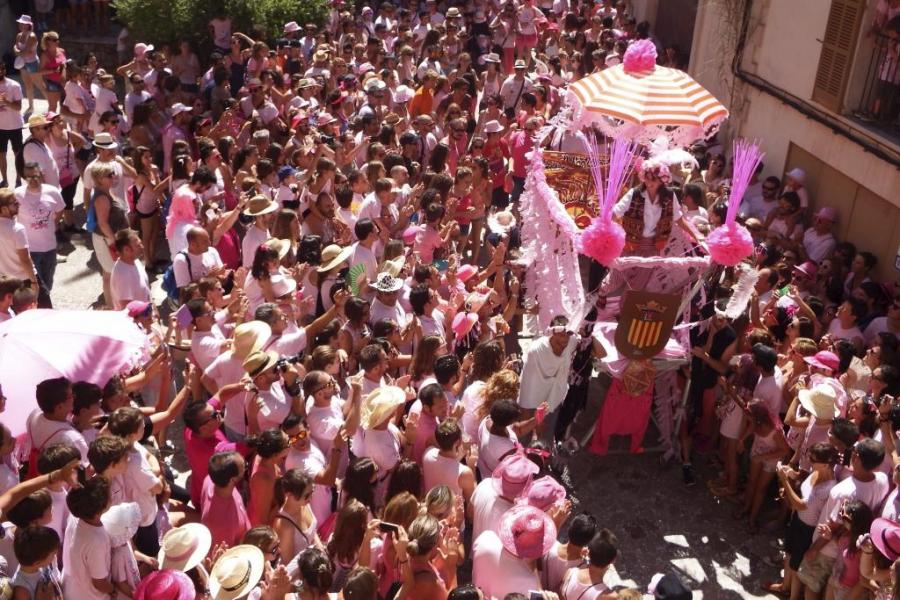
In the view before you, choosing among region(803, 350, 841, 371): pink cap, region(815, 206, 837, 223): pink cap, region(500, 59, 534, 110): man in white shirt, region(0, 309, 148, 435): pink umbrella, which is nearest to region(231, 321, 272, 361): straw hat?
region(0, 309, 148, 435): pink umbrella

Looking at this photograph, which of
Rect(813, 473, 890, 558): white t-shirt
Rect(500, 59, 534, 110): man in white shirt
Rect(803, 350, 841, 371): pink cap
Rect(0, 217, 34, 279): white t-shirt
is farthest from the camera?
Rect(500, 59, 534, 110): man in white shirt

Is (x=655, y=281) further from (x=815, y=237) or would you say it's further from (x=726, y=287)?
(x=815, y=237)

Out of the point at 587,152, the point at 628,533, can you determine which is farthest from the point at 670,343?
the point at 587,152

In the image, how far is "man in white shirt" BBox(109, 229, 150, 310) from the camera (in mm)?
6633

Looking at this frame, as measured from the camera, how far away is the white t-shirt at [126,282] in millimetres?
6723

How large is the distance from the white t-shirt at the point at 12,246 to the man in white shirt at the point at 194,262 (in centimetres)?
137

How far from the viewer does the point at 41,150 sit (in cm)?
867

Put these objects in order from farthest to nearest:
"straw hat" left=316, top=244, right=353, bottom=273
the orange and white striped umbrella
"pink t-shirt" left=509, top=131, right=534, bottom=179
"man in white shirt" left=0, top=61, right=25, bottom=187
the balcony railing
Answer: "man in white shirt" left=0, top=61, right=25, bottom=187 → "pink t-shirt" left=509, top=131, right=534, bottom=179 → the balcony railing → the orange and white striped umbrella → "straw hat" left=316, top=244, right=353, bottom=273

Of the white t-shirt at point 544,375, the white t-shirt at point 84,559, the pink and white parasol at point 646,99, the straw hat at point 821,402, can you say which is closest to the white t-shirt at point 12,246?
the white t-shirt at point 84,559

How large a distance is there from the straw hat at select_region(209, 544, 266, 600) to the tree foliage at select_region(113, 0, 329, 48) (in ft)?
37.1

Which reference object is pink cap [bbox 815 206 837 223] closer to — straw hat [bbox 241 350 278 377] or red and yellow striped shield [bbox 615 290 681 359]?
red and yellow striped shield [bbox 615 290 681 359]

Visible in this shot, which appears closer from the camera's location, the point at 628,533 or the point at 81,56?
the point at 628,533

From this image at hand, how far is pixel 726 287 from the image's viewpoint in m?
7.65

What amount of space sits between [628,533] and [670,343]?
1.54 metres
